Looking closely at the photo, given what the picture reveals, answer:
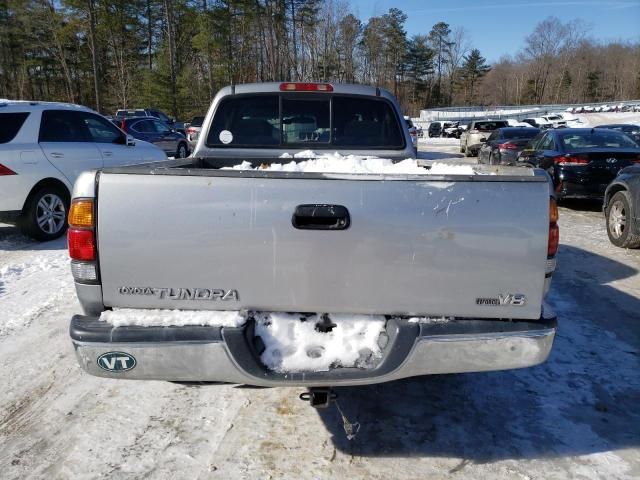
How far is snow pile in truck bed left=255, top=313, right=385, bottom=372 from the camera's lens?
7.80 feet

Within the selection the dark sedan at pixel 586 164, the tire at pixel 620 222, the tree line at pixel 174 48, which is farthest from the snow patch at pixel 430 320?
the tree line at pixel 174 48

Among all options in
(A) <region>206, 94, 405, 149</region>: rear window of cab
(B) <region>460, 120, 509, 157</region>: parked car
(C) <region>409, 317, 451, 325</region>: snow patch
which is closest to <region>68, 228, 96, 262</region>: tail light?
(C) <region>409, 317, 451, 325</region>: snow patch

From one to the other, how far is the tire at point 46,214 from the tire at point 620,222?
8.06 metres

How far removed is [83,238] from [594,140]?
33.9 feet

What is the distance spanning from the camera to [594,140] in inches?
396

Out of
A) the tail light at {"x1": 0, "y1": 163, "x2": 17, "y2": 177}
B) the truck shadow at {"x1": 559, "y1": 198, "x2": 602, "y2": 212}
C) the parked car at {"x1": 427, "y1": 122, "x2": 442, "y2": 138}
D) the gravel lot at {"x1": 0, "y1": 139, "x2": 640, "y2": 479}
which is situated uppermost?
the parked car at {"x1": 427, "y1": 122, "x2": 442, "y2": 138}

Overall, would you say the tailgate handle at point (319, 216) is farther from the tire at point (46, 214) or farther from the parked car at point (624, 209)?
the tire at point (46, 214)

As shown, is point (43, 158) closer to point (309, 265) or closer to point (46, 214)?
point (46, 214)

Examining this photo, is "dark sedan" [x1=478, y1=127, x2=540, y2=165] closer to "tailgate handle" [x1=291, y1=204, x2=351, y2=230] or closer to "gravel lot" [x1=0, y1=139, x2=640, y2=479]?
"gravel lot" [x1=0, y1=139, x2=640, y2=479]

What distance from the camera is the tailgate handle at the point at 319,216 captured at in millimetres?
2273

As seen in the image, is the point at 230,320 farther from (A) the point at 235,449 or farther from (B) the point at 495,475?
(B) the point at 495,475

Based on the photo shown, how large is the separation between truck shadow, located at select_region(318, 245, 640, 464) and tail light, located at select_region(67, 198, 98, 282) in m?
1.64

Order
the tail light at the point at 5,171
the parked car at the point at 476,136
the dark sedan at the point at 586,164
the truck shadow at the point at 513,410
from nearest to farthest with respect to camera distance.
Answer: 1. the truck shadow at the point at 513,410
2. the tail light at the point at 5,171
3. the dark sedan at the point at 586,164
4. the parked car at the point at 476,136

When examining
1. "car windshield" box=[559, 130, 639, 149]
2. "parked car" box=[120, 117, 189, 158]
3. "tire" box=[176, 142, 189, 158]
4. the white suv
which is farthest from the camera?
"tire" box=[176, 142, 189, 158]
